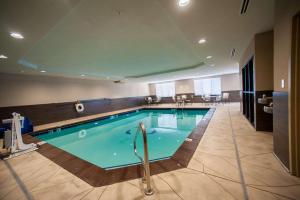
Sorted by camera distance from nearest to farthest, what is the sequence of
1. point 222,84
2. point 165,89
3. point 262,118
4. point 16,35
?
point 16,35, point 262,118, point 222,84, point 165,89

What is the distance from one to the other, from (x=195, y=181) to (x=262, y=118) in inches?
107

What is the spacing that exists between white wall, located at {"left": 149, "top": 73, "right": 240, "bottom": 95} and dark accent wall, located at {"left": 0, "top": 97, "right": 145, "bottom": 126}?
569 centimetres

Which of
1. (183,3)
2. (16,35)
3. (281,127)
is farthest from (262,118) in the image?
(16,35)

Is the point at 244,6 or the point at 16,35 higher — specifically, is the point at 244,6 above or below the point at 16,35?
above

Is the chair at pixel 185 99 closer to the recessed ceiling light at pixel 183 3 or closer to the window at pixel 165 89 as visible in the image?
the window at pixel 165 89

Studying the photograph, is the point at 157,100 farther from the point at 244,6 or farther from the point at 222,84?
the point at 244,6

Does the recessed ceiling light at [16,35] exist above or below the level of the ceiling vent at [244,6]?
below

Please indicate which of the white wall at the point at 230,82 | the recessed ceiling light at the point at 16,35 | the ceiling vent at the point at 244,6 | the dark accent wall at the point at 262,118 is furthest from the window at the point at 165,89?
the recessed ceiling light at the point at 16,35

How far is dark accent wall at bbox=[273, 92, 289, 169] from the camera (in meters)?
1.60

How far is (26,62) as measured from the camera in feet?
13.8

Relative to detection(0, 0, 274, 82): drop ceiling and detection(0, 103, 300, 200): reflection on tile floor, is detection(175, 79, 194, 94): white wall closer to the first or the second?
detection(0, 0, 274, 82): drop ceiling

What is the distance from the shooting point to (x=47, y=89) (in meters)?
6.68

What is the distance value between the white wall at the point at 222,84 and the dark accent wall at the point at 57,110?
5691 millimetres

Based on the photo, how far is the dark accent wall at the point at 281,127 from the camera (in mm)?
1597
